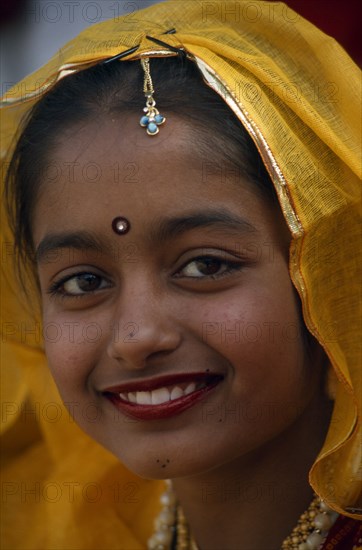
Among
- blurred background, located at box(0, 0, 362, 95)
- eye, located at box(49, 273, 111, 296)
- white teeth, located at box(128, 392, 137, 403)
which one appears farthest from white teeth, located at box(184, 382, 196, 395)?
blurred background, located at box(0, 0, 362, 95)

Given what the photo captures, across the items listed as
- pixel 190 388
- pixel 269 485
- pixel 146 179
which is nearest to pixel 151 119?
pixel 146 179

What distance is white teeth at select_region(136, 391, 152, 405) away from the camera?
1.50m

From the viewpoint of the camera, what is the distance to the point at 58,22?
4.10 m

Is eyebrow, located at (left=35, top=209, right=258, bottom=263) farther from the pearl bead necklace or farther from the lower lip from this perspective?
the pearl bead necklace

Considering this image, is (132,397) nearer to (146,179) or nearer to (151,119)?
(146,179)

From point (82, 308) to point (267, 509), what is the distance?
57 cm

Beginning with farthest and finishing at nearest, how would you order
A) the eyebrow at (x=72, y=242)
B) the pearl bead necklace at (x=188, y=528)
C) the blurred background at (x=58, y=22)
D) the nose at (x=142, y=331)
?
the blurred background at (x=58, y=22), the pearl bead necklace at (x=188, y=528), the eyebrow at (x=72, y=242), the nose at (x=142, y=331)

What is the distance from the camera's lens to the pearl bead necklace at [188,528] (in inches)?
63.3

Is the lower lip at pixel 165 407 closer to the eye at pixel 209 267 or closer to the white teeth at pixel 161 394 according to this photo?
the white teeth at pixel 161 394

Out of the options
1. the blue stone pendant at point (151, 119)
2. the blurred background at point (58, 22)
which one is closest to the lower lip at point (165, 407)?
the blue stone pendant at point (151, 119)

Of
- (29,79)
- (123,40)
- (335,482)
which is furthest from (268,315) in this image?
(29,79)

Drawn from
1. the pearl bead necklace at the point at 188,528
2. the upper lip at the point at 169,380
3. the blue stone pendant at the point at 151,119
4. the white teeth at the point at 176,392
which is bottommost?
the pearl bead necklace at the point at 188,528

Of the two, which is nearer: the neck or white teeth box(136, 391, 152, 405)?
white teeth box(136, 391, 152, 405)

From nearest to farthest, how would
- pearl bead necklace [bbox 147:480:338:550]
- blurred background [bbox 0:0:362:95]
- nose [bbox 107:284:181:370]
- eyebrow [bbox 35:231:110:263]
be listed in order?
nose [bbox 107:284:181:370] < eyebrow [bbox 35:231:110:263] < pearl bead necklace [bbox 147:480:338:550] < blurred background [bbox 0:0:362:95]
